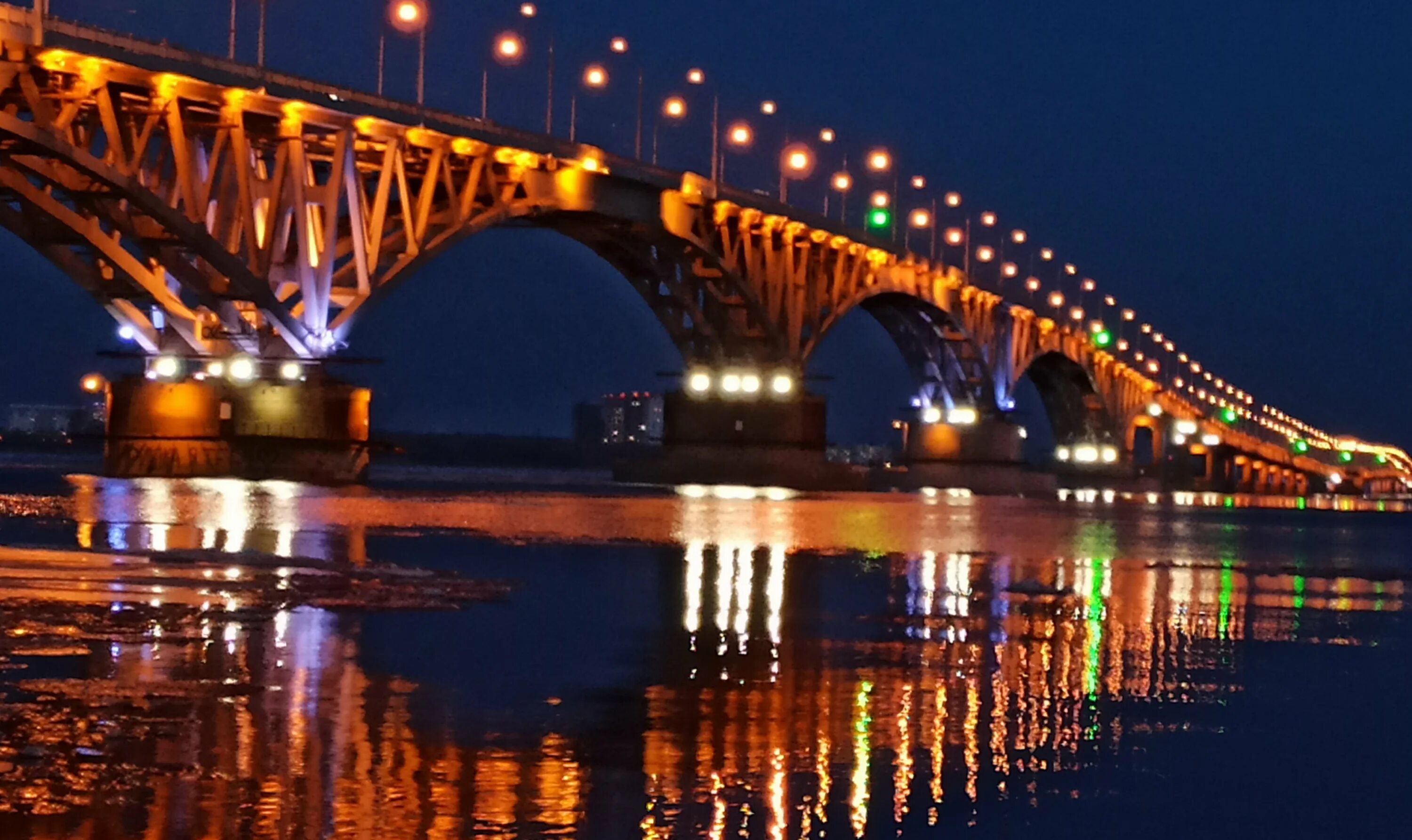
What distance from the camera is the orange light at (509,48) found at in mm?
68188

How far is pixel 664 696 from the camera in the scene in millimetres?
15703

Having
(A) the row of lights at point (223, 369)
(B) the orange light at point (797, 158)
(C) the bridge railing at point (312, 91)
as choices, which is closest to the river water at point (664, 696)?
(C) the bridge railing at point (312, 91)

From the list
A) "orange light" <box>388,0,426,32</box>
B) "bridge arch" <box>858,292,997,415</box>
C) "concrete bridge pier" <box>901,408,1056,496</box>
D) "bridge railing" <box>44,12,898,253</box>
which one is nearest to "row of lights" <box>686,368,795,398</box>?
"bridge railing" <box>44,12,898,253</box>

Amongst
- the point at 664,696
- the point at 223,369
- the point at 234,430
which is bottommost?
the point at 664,696

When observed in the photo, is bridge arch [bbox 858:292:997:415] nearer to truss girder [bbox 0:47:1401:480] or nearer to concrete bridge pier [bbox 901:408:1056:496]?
concrete bridge pier [bbox 901:408:1056:496]

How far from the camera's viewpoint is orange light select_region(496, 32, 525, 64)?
2685 inches

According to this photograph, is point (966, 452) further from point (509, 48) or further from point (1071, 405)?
point (509, 48)

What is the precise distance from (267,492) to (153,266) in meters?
12.4

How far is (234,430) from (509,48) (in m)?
14.4

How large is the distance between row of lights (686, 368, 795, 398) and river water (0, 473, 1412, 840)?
210 ft

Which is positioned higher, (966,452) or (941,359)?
(941,359)

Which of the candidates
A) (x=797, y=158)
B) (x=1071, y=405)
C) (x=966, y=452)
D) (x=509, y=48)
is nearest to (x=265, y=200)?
(x=509, y=48)

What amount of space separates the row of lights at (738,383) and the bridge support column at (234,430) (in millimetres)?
32211

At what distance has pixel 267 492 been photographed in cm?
5694
